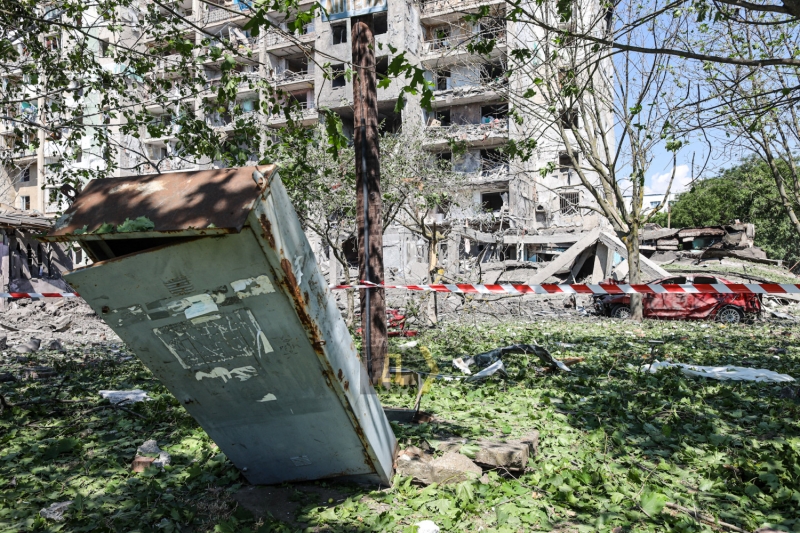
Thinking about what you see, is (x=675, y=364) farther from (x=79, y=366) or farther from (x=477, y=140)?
(x=477, y=140)

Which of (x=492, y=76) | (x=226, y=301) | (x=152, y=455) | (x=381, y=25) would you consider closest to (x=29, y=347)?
(x=152, y=455)

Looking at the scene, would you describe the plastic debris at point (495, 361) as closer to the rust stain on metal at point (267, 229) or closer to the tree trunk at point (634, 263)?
the rust stain on metal at point (267, 229)

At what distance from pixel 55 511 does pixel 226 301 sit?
6.20ft

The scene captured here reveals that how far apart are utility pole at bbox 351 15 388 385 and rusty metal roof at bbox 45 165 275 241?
12.9ft

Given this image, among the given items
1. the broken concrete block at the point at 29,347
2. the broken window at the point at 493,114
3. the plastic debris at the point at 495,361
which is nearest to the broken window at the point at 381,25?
the broken window at the point at 493,114

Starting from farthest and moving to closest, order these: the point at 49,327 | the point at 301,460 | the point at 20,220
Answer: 1. the point at 20,220
2. the point at 49,327
3. the point at 301,460

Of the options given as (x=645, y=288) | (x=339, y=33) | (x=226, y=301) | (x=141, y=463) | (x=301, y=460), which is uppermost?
(x=339, y=33)

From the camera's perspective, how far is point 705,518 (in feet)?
10.4

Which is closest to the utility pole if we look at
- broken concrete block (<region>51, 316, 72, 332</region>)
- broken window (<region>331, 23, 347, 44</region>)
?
broken concrete block (<region>51, 316, 72, 332</region>)

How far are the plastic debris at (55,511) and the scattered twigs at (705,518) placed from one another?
350cm

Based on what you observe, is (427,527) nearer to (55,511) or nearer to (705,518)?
(705,518)

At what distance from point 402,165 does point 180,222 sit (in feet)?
48.0

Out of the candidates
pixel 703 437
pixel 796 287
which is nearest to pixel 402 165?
pixel 796 287

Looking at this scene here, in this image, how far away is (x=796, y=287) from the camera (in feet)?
18.7
